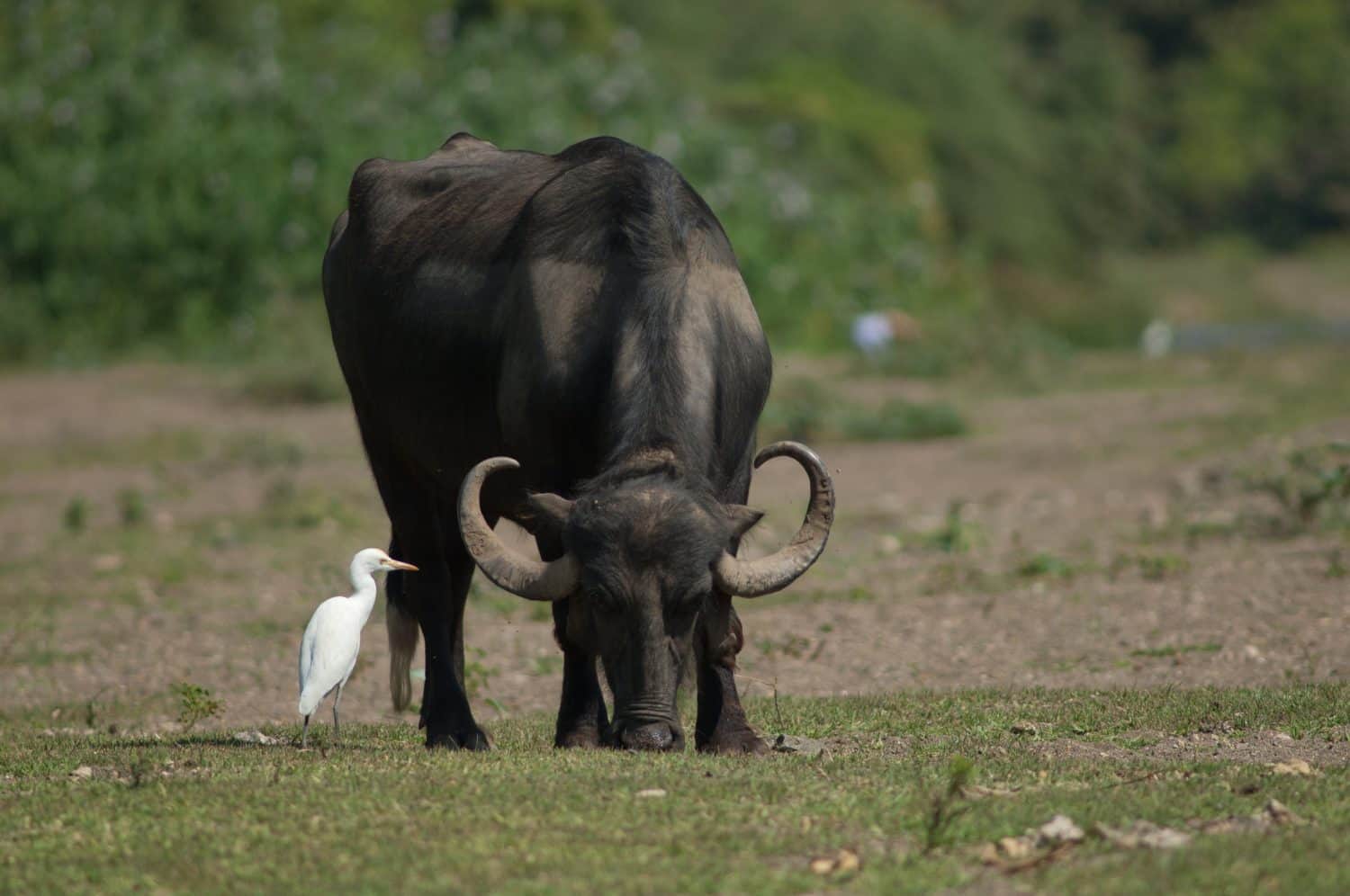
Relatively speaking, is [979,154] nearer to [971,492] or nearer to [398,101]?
[398,101]

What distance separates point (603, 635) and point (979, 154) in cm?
4950

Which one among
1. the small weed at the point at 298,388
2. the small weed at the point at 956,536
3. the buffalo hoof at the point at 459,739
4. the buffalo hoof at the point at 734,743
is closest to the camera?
the buffalo hoof at the point at 734,743

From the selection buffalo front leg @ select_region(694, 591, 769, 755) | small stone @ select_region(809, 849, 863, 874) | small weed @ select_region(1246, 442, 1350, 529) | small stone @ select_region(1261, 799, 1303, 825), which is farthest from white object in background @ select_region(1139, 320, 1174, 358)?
small stone @ select_region(809, 849, 863, 874)

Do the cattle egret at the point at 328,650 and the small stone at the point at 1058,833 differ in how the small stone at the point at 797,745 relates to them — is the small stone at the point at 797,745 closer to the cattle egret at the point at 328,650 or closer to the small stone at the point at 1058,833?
the cattle egret at the point at 328,650

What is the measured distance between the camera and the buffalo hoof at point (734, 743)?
7.01 m

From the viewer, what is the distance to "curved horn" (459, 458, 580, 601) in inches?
258

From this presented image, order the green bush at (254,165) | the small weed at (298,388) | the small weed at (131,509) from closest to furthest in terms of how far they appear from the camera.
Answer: the small weed at (131,509) < the small weed at (298,388) < the green bush at (254,165)

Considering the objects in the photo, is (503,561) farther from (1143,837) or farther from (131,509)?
(131,509)

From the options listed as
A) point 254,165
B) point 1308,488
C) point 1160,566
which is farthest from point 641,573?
point 254,165

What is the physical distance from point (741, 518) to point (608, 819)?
1.42 metres

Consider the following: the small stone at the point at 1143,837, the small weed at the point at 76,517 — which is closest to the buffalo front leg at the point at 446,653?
the small stone at the point at 1143,837

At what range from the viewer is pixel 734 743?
7027 mm

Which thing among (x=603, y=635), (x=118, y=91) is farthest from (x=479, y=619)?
(x=118, y=91)

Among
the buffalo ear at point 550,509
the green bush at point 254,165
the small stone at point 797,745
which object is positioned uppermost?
the green bush at point 254,165
